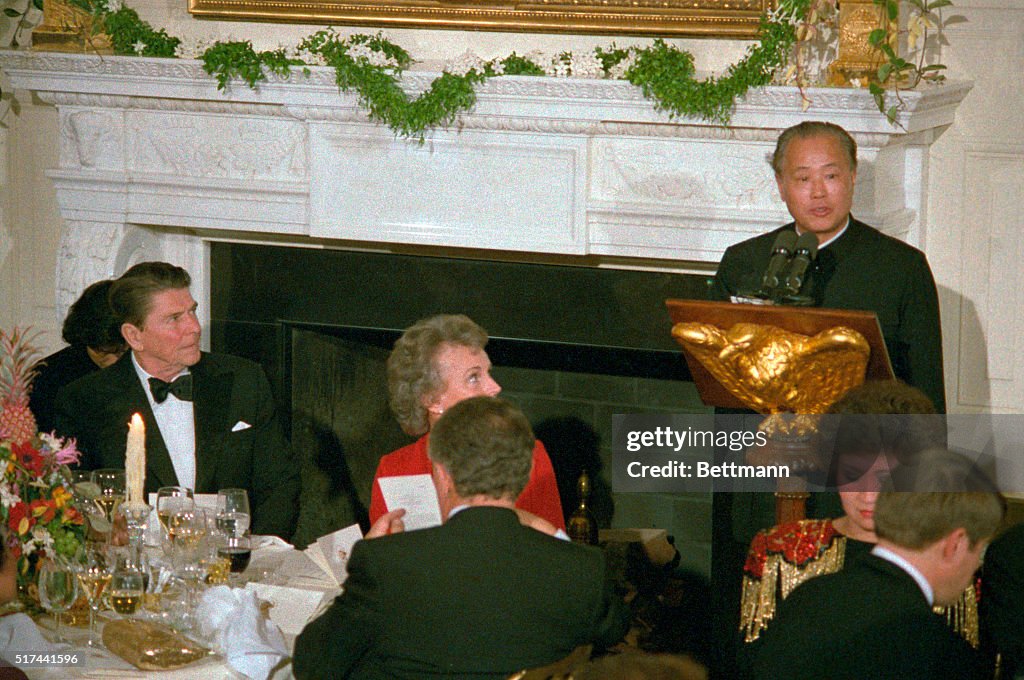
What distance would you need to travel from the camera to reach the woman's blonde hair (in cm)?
301

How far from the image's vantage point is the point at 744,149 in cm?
393

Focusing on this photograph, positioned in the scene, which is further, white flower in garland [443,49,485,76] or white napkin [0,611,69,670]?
white flower in garland [443,49,485,76]

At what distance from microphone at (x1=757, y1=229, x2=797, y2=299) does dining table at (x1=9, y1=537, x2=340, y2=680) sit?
1.12 m

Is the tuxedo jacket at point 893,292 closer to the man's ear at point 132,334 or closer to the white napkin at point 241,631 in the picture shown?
the white napkin at point 241,631

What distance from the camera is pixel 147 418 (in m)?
3.44

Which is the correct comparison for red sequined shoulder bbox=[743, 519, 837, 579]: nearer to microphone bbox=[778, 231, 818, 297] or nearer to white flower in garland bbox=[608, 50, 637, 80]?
microphone bbox=[778, 231, 818, 297]

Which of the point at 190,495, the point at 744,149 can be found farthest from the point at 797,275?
the point at 190,495

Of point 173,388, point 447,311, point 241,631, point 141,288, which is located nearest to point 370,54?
point 447,311

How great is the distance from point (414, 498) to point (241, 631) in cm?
A: 53

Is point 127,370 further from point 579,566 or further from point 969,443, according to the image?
point 969,443

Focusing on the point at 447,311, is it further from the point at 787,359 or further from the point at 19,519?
the point at 19,519

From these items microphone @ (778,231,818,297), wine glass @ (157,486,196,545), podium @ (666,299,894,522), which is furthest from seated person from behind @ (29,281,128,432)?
microphone @ (778,231,818,297)

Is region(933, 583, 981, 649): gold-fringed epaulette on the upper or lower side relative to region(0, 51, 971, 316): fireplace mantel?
lower

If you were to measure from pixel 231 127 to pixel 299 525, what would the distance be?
5.64 ft
